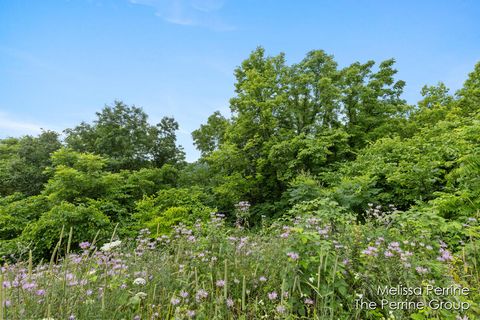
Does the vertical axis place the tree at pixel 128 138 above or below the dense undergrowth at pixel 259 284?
above

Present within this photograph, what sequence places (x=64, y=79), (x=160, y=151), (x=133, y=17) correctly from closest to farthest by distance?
(x=133, y=17), (x=64, y=79), (x=160, y=151)

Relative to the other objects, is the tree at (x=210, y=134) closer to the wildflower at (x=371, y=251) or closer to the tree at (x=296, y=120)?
the tree at (x=296, y=120)

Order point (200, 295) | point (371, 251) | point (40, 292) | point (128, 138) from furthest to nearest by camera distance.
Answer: point (128, 138), point (371, 251), point (200, 295), point (40, 292)

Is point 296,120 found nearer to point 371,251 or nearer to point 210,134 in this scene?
point 210,134

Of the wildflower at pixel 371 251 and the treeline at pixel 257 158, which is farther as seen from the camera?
the treeline at pixel 257 158

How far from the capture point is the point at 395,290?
150 cm

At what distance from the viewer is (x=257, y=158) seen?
399 inches

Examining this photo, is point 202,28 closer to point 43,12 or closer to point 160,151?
point 43,12

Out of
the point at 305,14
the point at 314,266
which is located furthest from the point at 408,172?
the point at 305,14

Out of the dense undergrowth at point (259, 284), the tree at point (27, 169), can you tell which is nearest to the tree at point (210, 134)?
the tree at point (27, 169)

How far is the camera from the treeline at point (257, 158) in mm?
6086

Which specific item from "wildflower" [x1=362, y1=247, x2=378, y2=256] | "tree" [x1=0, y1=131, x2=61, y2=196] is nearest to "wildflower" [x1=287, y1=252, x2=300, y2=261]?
"wildflower" [x1=362, y1=247, x2=378, y2=256]

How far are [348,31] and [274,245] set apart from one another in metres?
7.56

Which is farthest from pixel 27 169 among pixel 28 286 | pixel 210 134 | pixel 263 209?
pixel 28 286
